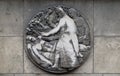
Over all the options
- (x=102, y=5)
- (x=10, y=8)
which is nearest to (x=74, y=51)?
(x=102, y=5)

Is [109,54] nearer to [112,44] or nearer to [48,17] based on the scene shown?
[112,44]

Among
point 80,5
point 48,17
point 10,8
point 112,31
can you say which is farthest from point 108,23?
point 10,8

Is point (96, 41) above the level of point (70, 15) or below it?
below

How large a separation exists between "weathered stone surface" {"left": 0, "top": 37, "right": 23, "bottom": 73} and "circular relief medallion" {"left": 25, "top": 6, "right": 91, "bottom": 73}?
10.2 inches

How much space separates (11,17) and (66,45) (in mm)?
1662

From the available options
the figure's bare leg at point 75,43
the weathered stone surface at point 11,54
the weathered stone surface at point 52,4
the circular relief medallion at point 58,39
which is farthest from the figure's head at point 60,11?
the weathered stone surface at point 11,54

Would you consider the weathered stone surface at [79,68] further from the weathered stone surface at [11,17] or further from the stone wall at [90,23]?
the weathered stone surface at [11,17]

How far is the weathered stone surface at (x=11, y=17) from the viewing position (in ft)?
33.1

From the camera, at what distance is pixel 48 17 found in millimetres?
10000

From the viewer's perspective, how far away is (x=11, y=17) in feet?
33.1

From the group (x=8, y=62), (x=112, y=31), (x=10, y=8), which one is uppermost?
(x=10, y=8)

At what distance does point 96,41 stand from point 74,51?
674 millimetres

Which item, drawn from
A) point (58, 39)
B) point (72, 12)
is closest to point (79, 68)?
point (58, 39)

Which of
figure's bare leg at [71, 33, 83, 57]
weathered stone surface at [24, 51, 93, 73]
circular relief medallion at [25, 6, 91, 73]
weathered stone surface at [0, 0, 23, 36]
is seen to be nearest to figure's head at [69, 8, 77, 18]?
circular relief medallion at [25, 6, 91, 73]
